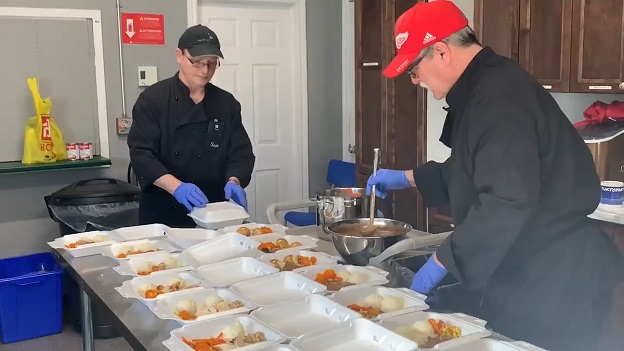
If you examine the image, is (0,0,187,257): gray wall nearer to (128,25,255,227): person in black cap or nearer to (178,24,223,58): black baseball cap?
(128,25,255,227): person in black cap

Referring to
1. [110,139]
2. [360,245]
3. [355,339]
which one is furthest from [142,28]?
[355,339]

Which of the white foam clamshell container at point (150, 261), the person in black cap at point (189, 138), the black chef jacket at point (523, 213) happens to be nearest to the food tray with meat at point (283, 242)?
the white foam clamshell container at point (150, 261)

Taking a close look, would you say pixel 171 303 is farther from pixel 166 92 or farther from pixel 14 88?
pixel 14 88

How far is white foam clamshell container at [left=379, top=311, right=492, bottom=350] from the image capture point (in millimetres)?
1362

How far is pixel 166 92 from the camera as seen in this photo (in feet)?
9.15

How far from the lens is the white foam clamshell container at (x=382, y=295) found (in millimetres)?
1598

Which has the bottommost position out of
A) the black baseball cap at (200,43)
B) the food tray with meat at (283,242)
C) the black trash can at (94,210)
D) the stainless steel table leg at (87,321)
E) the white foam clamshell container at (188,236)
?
the stainless steel table leg at (87,321)

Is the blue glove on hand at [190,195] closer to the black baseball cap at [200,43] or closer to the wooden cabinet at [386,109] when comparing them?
the black baseball cap at [200,43]

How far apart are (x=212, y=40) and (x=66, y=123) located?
5.73ft

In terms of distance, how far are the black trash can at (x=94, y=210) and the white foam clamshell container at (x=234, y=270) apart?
1.81 m

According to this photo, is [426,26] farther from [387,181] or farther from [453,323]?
[387,181]

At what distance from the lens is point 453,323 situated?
1467mm

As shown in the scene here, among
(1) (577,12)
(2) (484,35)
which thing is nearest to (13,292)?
(2) (484,35)

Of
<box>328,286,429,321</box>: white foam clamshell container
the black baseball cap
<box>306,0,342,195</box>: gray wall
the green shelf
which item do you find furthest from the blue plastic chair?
<box>328,286,429,321</box>: white foam clamshell container
